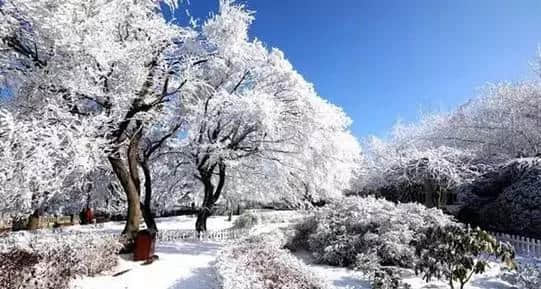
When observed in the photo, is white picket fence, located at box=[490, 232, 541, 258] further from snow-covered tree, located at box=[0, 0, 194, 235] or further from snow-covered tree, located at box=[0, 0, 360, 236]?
snow-covered tree, located at box=[0, 0, 194, 235]

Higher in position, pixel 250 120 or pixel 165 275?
pixel 250 120

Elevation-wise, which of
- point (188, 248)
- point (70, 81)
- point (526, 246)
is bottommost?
point (188, 248)

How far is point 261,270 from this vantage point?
20.7 ft

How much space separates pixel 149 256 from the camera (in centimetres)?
860

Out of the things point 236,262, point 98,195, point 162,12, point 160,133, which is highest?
point 162,12

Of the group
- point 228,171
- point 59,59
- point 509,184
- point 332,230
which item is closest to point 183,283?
point 332,230

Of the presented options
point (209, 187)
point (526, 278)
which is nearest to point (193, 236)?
point (209, 187)

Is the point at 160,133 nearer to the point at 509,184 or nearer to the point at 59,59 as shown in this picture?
the point at 59,59

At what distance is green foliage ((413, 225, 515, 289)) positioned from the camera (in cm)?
588

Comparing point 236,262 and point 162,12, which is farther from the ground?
point 162,12

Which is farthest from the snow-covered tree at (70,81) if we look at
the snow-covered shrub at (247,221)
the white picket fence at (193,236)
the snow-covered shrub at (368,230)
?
the snow-covered shrub at (247,221)

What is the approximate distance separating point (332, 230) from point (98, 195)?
8653 mm

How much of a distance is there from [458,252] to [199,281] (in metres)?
4.41

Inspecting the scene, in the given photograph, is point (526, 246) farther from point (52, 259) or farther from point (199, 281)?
point (52, 259)
